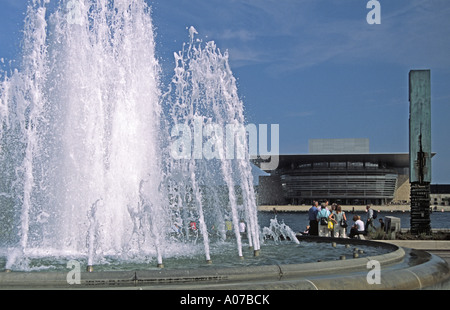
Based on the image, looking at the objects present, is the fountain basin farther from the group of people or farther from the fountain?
the group of people

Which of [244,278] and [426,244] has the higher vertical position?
[244,278]

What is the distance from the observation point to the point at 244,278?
573 cm

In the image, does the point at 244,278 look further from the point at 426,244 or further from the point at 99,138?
the point at 426,244

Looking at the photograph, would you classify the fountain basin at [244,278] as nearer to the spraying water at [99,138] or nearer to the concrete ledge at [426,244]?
the spraying water at [99,138]

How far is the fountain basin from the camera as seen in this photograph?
17.8ft

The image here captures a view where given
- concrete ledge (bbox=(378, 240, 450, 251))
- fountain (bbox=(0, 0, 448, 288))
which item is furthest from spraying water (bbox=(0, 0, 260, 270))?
concrete ledge (bbox=(378, 240, 450, 251))

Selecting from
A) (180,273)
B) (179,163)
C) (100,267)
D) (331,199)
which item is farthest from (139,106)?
(331,199)

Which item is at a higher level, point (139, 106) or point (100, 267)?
point (139, 106)

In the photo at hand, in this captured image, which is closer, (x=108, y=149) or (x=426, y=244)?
(x=108, y=149)

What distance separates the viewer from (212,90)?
428 inches

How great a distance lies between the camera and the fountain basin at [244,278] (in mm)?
5422

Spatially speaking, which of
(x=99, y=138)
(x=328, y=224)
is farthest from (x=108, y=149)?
(x=328, y=224)
